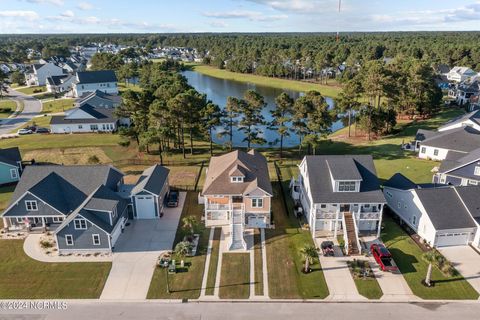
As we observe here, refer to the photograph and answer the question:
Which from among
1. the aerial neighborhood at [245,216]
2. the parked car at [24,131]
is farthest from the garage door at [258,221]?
the parked car at [24,131]

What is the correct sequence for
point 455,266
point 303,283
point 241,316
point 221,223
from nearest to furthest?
1. point 241,316
2. point 303,283
3. point 455,266
4. point 221,223

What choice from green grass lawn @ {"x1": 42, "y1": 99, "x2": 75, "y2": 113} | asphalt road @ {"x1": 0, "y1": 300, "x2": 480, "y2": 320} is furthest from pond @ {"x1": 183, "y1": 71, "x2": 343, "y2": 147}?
asphalt road @ {"x1": 0, "y1": 300, "x2": 480, "y2": 320}

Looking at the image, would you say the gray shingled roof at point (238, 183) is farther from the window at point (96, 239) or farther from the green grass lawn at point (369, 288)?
the green grass lawn at point (369, 288)

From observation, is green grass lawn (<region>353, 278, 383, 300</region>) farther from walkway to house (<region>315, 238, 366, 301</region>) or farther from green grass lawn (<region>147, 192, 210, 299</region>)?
green grass lawn (<region>147, 192, 210, 299</region>)

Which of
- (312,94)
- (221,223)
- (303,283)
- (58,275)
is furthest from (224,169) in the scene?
(312,94)

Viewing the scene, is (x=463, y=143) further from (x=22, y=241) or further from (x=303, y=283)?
(x=22, y=241)

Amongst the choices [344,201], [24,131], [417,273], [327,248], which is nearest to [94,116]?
[24,131]
